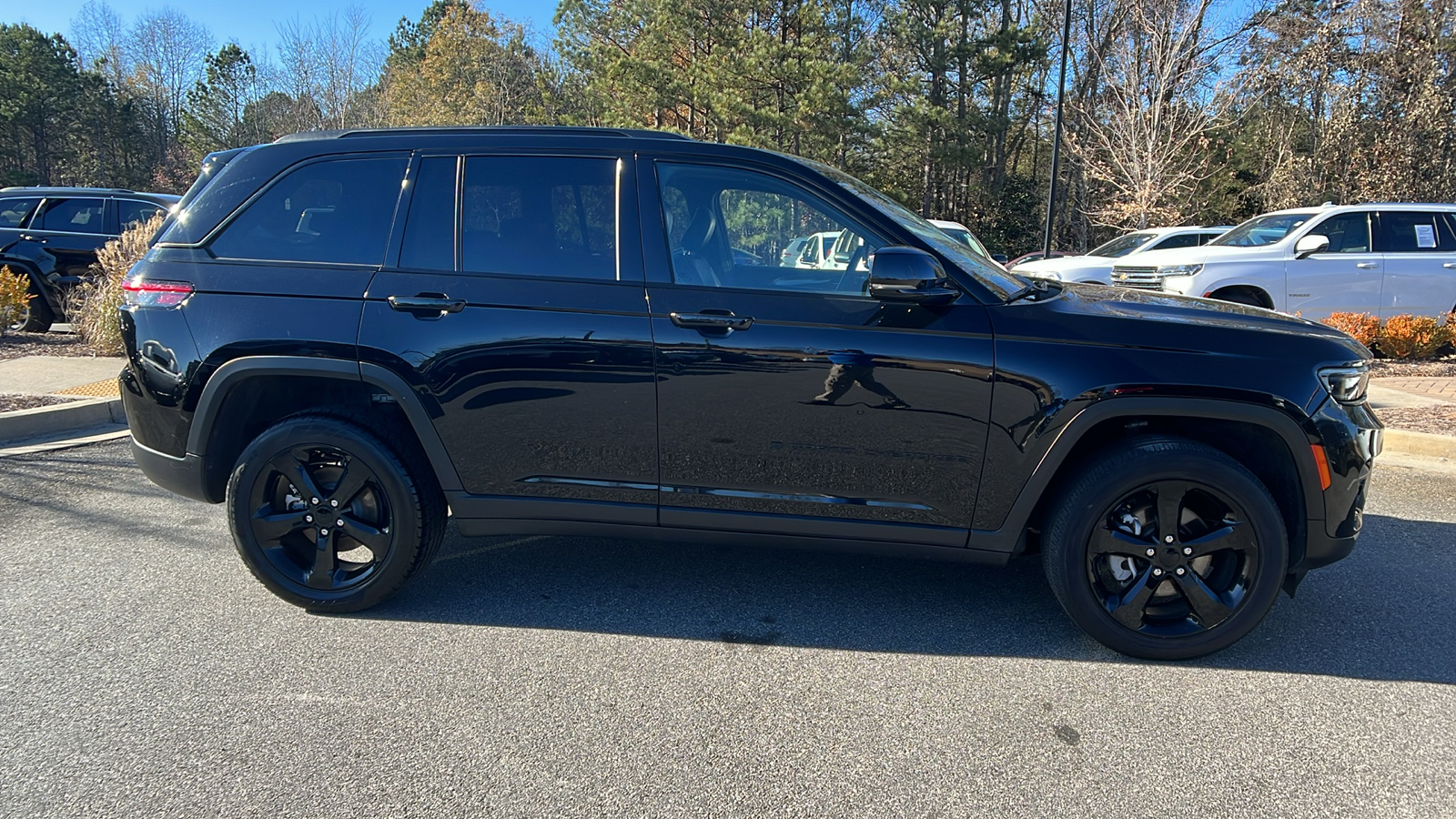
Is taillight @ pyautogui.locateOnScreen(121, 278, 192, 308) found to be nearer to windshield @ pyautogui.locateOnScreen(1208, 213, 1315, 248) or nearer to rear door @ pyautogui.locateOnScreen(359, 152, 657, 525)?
rear door @ pyautogui.locateOnScreen(359, 152, 657, 525)

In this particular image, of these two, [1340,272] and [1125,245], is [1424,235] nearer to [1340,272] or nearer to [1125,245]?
[1340,272]

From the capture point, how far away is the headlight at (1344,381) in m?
3.03

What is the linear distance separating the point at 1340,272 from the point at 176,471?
36.8 ft

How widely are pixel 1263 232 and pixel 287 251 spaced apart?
10.6 m

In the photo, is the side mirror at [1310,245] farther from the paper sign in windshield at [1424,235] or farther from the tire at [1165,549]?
the tire at [1165,549]

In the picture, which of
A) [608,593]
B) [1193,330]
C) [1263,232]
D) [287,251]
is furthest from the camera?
[1263,232]

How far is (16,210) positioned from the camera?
34.6 ft

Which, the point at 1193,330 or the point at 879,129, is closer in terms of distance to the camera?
the point at 1193,330

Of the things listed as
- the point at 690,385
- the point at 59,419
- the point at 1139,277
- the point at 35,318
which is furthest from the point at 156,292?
the point at 1139,277

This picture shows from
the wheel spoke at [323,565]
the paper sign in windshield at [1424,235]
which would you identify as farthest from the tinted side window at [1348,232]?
the wheel spoke at [323,565]

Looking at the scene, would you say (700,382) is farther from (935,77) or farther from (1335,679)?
(935,77)

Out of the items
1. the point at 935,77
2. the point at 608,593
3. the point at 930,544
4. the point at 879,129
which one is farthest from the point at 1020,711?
the point at 935,77

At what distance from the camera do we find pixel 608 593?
12.3 ft

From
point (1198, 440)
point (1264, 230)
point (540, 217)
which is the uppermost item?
point (1264, 230)
